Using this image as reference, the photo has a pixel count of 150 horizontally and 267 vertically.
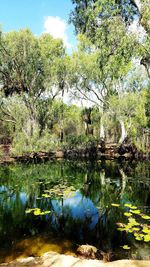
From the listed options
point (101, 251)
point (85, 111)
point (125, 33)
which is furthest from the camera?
point (85, 111)

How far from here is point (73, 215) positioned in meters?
7.07

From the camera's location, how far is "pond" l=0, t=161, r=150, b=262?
202 inches

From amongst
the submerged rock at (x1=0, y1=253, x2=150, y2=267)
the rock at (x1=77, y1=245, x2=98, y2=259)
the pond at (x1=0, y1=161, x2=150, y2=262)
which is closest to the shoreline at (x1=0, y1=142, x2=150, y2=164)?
the pond at (x1=0, y1=161, x2=150, y2=262)

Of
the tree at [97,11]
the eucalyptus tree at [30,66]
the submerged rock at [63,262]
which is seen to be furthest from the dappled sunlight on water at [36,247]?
the eucalyptus tree at [30,66]

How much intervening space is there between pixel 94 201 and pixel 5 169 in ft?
25.4

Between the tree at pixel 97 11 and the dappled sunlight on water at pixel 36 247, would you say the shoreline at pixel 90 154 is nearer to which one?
the tree at pixel 97 11

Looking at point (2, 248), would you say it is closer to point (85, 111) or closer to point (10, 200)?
point (10, 200)

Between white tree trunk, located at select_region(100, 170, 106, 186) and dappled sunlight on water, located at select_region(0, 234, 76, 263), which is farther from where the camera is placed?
white tree trunk, located at select_region(100, 170, 106, 186)

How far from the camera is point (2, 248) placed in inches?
196

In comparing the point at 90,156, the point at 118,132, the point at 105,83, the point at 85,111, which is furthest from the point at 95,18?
the point at 118,132

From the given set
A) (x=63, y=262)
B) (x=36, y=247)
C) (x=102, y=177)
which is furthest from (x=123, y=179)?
(x=63, y=262)

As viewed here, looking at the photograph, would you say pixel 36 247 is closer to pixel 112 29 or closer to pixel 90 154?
pixel 112 29

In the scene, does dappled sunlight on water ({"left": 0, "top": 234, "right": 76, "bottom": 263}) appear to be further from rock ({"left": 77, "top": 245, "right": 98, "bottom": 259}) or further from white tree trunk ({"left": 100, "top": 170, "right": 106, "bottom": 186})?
white tree trunk ({"left": 100, "top": 170, "right": 106, "bottom": 186})

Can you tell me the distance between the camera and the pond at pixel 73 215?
5121 mm
